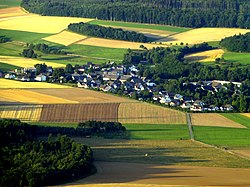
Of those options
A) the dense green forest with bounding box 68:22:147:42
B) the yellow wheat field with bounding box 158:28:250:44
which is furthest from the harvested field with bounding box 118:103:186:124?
the yellow wheat field with bounding box 158:28:250:44

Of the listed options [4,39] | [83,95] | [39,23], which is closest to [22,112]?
[83,95]

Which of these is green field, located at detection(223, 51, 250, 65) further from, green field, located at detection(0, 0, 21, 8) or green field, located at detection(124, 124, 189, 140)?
green field, located at detection(0, 0, 21, 8)

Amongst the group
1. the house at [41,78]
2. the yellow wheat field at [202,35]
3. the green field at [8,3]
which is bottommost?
the green field at [8,3]

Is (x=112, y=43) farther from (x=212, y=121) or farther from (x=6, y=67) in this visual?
(x=212, y=121)

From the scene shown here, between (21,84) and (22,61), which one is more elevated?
(21,84)

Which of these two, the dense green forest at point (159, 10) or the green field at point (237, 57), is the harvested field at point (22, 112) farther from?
the dense green forest at point (159, 10)

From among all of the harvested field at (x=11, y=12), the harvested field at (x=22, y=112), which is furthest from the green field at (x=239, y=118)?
the harvested field at (x=11, y=12)
